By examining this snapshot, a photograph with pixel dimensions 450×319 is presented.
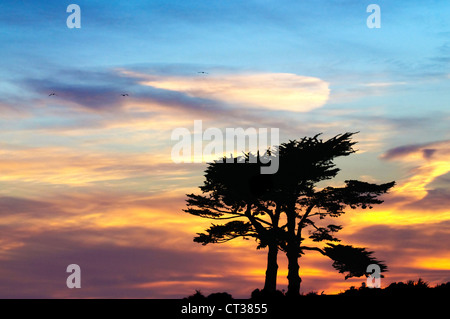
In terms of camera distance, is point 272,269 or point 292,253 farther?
point 292,253

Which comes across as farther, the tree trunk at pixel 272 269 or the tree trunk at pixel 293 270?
the tree trunk at pixel 272 269

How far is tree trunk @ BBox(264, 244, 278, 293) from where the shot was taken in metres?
42.9

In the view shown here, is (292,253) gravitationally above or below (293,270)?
above

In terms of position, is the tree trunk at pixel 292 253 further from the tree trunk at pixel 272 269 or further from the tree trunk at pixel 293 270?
the tree trunk at pixel 272 269

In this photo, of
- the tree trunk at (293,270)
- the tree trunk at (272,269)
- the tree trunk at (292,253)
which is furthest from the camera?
the tree trunk at (272,269)

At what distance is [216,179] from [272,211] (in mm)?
4614

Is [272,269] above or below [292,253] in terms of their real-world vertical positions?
below

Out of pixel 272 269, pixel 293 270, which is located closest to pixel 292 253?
pixel 293 270

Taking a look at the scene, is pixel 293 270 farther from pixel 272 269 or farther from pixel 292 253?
pixel 272 269

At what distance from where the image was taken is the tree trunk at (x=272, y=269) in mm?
42938

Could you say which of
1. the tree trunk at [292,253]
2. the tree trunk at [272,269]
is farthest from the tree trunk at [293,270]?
the tree trunk at [272,269]

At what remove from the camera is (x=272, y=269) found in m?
43.0
